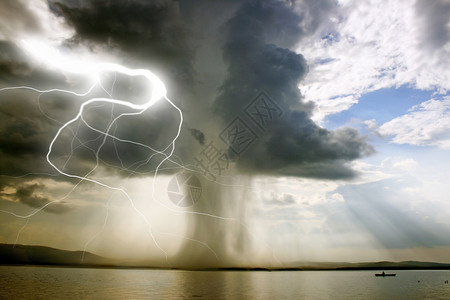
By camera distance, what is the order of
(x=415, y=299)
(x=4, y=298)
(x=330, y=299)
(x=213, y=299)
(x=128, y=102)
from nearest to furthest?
(x=4, y=298)
(x=128, y=102)
(x=213, y=299)
(x=330, y=299)
(x=415, y=299)

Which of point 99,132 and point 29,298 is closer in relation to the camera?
point 29,298

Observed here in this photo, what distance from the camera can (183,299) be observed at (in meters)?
49.0

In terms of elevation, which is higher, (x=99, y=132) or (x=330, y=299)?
(x=99, y=132)

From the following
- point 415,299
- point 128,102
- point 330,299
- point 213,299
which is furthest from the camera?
point 415,299

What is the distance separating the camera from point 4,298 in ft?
141

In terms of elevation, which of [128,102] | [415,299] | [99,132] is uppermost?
[128,102]

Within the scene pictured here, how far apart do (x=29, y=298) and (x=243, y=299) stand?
3332 centimetres

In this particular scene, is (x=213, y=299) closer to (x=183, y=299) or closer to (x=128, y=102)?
(x=183, y=299)

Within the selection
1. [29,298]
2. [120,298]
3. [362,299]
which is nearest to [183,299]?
[120,298]

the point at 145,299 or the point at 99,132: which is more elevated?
the point at 99,132

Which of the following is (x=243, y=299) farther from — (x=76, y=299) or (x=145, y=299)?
(x=76, y=299)

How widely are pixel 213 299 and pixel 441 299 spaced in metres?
49.0

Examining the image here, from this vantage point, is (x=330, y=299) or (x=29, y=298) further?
(x=330, y=299)

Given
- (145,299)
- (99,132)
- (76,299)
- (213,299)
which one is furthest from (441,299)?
(99,132)
